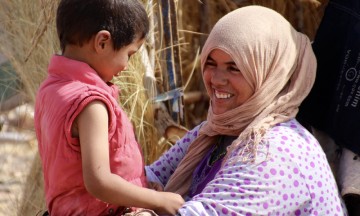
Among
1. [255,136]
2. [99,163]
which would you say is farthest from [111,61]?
[255,136]

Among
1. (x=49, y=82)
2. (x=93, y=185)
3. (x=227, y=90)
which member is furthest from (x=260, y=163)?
(x=49, y=82)

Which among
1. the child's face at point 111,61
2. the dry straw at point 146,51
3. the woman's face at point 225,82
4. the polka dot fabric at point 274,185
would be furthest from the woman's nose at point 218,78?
the dry straw at point 146,51

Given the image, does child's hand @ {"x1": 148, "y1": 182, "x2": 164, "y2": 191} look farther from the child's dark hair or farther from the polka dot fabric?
the child's dark hair

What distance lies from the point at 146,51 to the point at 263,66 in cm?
138

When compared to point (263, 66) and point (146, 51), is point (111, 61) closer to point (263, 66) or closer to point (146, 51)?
point (263, 66)

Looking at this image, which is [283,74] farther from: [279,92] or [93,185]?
[93,185]

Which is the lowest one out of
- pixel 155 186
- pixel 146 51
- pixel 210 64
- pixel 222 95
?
pixel 155 186

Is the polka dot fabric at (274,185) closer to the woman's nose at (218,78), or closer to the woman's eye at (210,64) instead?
the woman's nose at (218,78)

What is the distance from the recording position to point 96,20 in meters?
3.25

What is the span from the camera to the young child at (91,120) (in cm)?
315

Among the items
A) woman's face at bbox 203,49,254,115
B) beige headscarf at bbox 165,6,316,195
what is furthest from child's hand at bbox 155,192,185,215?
woman's face at bbox 203,49,254,115

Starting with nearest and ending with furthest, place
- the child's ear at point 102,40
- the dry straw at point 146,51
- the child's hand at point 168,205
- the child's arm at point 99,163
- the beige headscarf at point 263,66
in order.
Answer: the child's arm at point 99,163 < the child's ear at point 102,40 < the child's hand at point 168,205 < the beige headscarf at point 263,66 < the dry straw at point 146,51

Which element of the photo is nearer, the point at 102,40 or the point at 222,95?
the point at 102,40

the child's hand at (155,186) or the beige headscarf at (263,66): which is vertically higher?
the beige headscarf at (263,66)
